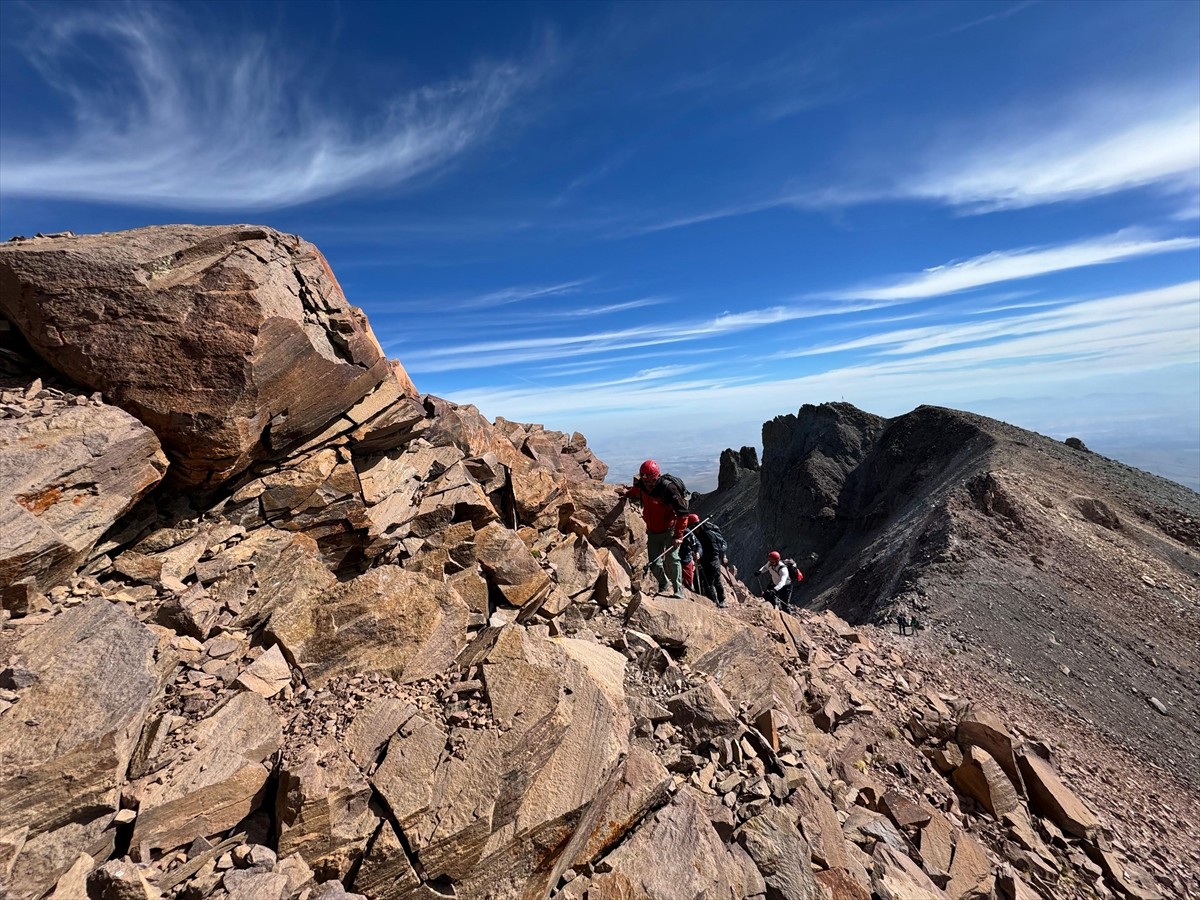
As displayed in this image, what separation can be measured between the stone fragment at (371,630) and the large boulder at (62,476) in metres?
2.78

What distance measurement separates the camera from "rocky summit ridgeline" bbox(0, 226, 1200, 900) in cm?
634

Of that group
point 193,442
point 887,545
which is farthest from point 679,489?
point 887,545

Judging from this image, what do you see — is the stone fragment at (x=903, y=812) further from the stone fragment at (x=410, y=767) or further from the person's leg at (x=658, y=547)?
the stone fragment at (x=410, y=767)

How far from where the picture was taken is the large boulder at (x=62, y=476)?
702 cm

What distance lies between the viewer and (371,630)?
8.87m

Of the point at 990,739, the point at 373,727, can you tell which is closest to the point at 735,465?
the point at 990,739

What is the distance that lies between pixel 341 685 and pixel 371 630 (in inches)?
35.2

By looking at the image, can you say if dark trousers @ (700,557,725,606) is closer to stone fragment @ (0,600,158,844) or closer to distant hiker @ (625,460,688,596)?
distant hiker @ (625,460,688,596)

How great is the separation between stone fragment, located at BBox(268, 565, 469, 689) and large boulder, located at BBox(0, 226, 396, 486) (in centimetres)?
304

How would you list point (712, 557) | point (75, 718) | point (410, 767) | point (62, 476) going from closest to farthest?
point (75, 718)
point (410, 767)
point (62, 476)
point (712, 557)

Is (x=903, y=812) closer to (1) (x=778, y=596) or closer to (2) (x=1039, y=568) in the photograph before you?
(1) (x=778, y=596)

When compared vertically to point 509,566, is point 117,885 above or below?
below

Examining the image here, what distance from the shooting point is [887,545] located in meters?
39.9

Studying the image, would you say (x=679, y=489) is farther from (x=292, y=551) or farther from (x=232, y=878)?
(x=232, y=878)
